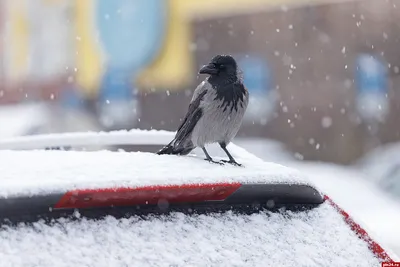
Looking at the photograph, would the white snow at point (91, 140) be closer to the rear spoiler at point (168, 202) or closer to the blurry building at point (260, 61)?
the rear spoiler at point (168, 202)

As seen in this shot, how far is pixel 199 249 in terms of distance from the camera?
194 cm

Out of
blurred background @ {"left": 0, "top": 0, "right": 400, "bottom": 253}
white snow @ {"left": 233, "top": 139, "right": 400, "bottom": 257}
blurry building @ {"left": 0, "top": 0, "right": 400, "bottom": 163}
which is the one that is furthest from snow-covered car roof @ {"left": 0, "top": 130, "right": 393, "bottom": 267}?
blurry building @ {"left": 0, "top": 0, "right": 400, "bottom": 163}

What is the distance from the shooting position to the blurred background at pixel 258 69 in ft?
61.9

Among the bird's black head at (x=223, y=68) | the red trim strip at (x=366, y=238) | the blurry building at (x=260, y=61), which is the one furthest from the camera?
the blurry building at (x=260, y=61)

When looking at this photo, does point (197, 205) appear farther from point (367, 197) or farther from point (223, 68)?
point (367, 197)

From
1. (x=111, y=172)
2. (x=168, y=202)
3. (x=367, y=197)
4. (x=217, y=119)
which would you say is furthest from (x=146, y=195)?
(x=367, y=197)

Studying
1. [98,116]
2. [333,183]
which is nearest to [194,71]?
[98,116]

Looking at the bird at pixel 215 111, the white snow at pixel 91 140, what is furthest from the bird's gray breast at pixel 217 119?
the white snow at pixel 91 140

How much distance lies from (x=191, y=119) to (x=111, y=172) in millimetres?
1936

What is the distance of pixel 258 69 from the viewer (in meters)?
20.8

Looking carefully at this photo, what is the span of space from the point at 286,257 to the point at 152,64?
19.8 m

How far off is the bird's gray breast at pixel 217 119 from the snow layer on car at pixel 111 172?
137 centimetres

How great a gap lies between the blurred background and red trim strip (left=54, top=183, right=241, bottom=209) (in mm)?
14087

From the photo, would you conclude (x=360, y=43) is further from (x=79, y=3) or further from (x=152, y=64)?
(x=79, y=3)
